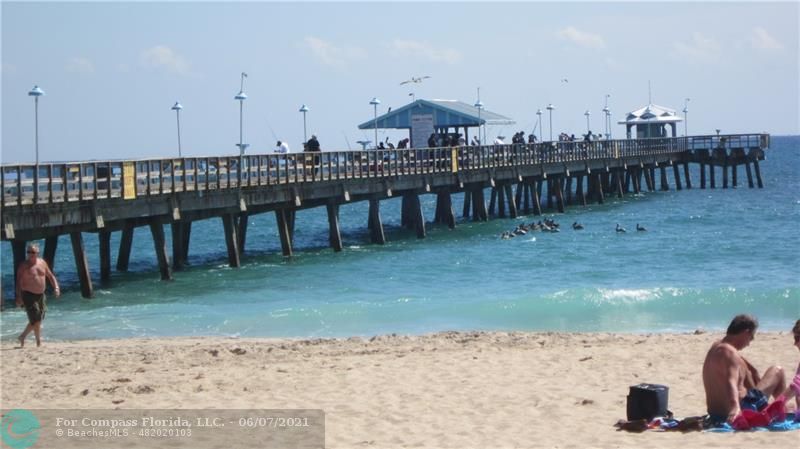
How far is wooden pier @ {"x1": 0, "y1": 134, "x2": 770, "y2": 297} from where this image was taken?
22.2m

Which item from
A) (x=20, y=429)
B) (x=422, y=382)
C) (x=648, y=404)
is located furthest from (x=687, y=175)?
(x=20, y=429)

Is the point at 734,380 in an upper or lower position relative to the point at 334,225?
lower

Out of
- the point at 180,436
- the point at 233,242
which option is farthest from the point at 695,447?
the point at 233,242

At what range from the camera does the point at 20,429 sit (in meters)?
9.92

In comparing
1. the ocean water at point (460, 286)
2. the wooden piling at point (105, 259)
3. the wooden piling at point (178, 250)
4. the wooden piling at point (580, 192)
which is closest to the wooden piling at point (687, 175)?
the wooden piling at point (580, 192)

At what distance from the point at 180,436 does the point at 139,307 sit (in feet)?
43.4

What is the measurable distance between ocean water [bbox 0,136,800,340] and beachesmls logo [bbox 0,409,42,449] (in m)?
8.20

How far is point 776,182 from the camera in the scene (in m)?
78.5

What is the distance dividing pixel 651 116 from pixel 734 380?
61.4m

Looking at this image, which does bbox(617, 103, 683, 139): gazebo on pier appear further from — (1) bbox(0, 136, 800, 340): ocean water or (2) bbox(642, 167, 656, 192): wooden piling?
(1) bbox(0, 136, 800, 340): ocean water

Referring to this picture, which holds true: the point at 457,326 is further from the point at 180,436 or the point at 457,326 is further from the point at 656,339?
the point at 180,436

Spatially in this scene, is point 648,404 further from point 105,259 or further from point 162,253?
point 105,259

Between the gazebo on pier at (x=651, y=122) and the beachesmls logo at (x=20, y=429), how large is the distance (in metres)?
61.0

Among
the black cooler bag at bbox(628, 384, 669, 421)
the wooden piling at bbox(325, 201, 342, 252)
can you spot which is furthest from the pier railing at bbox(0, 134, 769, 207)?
the black cooler bag at bbox(628, 384, 669, 421)
